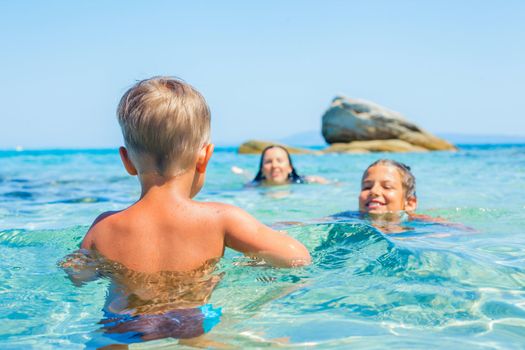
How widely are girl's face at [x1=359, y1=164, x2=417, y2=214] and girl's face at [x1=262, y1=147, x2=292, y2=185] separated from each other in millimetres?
4842

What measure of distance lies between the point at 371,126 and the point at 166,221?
38408 mm

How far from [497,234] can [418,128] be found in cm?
3656

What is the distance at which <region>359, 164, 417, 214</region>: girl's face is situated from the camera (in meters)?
5.70

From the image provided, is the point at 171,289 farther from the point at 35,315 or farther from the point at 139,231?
the point at 35,315

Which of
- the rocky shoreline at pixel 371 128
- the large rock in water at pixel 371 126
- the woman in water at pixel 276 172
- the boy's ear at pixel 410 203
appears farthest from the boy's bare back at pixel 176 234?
the large rock in water at pixel 371 126

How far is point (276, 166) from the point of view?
10750mm

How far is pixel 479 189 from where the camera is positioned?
10.2 metres

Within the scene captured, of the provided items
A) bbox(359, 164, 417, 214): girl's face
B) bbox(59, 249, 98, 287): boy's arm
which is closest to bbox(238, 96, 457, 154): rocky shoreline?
Result: bbox(359, 164, 417, 214): girl's face

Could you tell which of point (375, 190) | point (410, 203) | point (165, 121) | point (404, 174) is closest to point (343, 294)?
point (165, 121)

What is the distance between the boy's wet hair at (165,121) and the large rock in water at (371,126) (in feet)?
122

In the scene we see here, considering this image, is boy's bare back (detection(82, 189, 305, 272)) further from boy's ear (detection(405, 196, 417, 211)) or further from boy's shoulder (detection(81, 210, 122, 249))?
boy's ear (detection(405, 196, 417, 211))

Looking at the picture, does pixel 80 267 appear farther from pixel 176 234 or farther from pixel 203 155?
pixel 203 155

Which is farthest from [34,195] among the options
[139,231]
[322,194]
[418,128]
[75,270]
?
[418,128]

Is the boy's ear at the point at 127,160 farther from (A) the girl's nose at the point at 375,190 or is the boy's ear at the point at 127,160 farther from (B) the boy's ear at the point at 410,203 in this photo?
(B) the boy's ear at the point at 410,203
